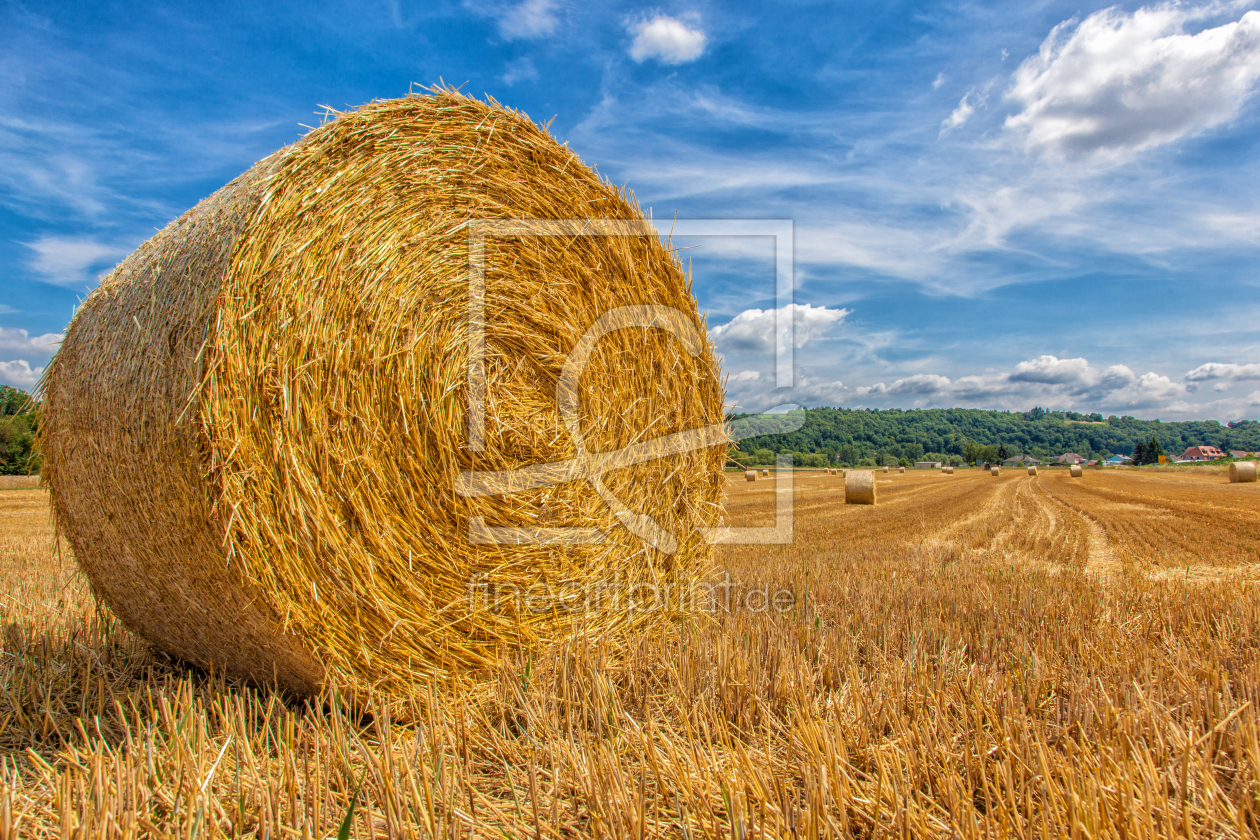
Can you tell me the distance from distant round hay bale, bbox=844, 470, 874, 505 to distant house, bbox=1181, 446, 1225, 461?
3655 inches

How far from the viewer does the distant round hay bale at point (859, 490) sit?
18031 millimetres

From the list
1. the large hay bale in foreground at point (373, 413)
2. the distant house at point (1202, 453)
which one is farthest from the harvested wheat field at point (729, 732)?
the distant house at point (1202, 453)

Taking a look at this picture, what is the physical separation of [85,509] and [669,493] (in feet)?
9.80

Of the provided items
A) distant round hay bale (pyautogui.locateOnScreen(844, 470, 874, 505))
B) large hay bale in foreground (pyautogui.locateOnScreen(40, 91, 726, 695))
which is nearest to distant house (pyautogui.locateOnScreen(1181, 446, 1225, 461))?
distant round hay bale (pyautogui.locateOnScreen(844, 470, 874, 505))

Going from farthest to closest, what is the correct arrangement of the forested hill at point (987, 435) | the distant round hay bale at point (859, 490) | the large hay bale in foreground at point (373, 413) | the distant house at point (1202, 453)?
the distant house at point (1202, 453), the forested hill at point (987, 435), the distant round hay bale at point (859, 490), the large hay bale in foreground at point (373, 413)

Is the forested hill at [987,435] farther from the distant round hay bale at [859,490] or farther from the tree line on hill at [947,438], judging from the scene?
the distant round hay bale at [859,490]

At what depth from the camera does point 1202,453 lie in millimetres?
90750

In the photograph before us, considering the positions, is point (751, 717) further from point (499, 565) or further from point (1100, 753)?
point (499, 565)

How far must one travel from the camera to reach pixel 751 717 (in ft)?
9.29

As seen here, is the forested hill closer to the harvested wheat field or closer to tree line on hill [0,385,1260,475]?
tree line on hill [0,385,1260,475]

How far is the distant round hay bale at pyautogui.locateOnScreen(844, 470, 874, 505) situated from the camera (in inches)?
710

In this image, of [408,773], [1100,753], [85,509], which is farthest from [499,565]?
[1100,753]

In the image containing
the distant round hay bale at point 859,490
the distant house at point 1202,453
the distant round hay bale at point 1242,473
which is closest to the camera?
the distant round hay bale at point 859,490

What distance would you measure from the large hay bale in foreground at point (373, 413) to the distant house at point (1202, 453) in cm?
10777
